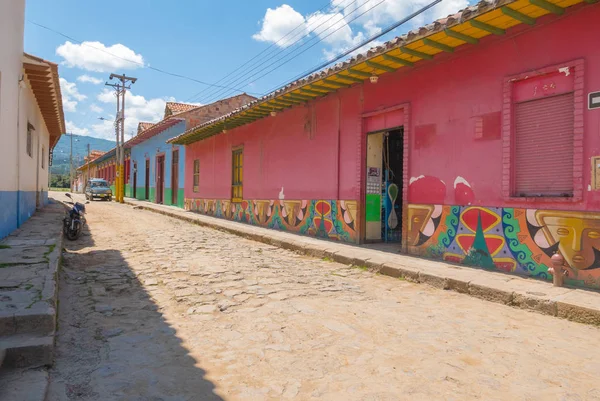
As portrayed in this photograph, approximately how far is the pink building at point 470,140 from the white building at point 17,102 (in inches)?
201

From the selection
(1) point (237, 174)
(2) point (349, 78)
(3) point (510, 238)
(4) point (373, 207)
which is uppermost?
(2) point (349, 78)

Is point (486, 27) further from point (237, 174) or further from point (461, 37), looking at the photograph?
point (237, 174)

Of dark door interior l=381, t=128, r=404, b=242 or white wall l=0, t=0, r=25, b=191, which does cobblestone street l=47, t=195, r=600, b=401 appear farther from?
dark door interior l=381, t=128, r=404, b=242

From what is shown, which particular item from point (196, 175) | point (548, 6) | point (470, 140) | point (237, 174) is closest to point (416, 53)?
point (470, 140)

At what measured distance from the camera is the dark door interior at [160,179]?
80.9 feet

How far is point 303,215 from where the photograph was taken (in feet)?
35.0

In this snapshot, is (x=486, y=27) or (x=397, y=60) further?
(x=397, y=60)

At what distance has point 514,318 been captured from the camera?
4.19 m

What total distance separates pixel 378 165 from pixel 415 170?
1540 mm

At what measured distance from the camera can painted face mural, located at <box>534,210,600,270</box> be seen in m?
4.90

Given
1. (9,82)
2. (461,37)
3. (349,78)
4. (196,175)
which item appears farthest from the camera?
(196,175)

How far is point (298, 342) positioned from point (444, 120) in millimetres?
4912

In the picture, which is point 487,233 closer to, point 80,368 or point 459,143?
point 459,143

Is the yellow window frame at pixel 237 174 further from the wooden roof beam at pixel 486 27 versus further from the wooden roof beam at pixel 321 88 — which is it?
the wooden roof beam at pixel 486 27
